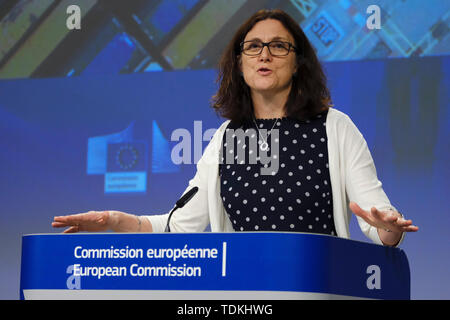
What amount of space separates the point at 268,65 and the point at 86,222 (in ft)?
2.40

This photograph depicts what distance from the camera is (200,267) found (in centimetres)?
157

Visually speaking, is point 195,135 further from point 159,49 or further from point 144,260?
point 144,260

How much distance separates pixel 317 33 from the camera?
356cm

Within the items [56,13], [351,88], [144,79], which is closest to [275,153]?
[351,88]

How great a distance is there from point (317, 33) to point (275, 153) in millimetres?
1496

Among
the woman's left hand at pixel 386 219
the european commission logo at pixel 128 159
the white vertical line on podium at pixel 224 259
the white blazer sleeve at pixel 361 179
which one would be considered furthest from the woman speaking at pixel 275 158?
the european commission logo at pixel 128 159

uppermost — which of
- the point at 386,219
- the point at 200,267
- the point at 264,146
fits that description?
the point at 264,146

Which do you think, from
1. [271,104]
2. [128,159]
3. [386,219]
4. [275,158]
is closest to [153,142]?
[128,159]

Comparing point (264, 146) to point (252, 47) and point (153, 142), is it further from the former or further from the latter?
point (153, 142)

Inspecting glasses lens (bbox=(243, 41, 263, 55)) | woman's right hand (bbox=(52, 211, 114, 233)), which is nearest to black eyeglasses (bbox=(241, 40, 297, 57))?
glasses lens (bbox=(243, 41, 263, 55))

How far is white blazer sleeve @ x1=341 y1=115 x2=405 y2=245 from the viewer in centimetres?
203

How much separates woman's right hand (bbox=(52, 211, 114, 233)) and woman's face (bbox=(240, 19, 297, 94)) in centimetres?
61

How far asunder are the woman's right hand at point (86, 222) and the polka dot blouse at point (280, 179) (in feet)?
1.20

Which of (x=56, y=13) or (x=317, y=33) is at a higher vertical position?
(x=56, y=13)
